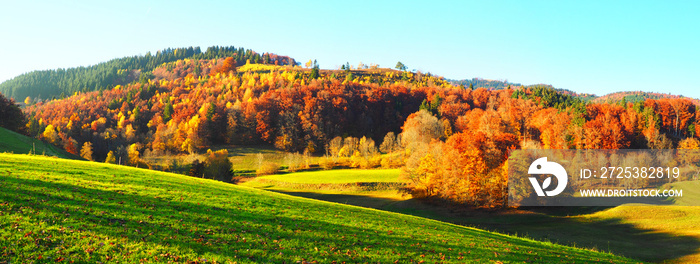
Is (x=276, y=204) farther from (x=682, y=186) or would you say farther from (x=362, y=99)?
(x=362, y=99)

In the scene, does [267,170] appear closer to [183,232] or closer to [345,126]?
[345,126]

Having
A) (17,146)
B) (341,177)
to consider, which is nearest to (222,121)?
(341,177)

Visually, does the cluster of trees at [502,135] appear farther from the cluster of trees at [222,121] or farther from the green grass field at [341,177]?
the cluster of trees at [222,121]

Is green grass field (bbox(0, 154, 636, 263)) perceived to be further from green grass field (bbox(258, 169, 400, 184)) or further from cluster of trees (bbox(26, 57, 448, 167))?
cluster of trees (bbox(26, 57, 448, 167))

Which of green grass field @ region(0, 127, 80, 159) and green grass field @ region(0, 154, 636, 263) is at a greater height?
green grass field @ region(0, 127, 80, 159)

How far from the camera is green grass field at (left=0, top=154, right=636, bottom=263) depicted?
1296 cm

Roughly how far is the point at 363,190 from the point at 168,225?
7102 centimetres

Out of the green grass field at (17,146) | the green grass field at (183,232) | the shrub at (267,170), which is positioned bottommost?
the shrub at (267,170)

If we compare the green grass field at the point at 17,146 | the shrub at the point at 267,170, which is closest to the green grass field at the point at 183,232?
the green grass field at the point at 17,146

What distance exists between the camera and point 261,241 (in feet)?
53.5

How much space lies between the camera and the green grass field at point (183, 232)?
12961 mm

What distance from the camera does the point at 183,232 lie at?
16.0 m

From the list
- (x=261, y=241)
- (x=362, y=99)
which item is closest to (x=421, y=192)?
(x=261, y=241)

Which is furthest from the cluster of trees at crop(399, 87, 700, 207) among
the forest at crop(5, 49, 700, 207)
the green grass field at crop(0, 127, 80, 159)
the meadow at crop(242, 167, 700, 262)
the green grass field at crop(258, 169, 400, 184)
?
the green grass field at crop(0, 127, 80, 159)
